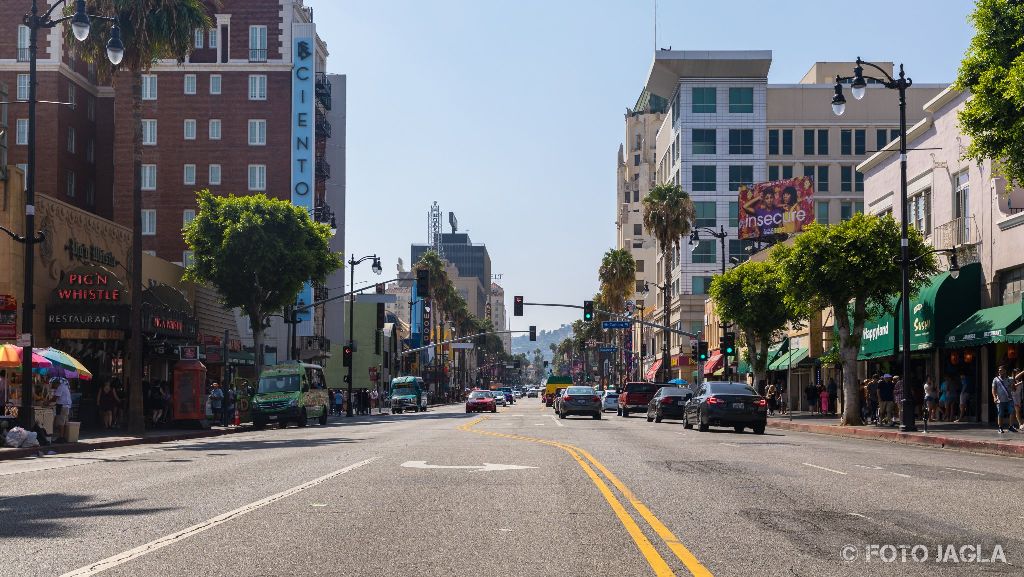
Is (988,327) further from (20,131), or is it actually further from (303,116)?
(20,131)

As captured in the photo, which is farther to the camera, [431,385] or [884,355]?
[431,385]

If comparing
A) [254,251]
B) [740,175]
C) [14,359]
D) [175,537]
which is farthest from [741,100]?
[175,537]

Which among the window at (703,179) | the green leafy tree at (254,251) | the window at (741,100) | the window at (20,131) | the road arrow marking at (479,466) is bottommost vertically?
the road arrow marking at (479,466)

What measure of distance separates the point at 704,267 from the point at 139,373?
7244 centimetres

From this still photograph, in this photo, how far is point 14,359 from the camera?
2909cm

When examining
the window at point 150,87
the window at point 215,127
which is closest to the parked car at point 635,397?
the window at point 215,127

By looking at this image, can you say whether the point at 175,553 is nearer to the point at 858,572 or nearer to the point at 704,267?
the point at 858,572

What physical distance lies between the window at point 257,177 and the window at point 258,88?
508 centimetres

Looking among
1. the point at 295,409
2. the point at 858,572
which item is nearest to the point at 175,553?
the point at 858,572

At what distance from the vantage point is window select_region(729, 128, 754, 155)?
3848 inches

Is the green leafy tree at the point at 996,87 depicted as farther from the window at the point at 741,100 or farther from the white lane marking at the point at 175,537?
the window at the point at 741,100

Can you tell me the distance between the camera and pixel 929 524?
11086 millimetres

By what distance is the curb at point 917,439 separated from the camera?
79.8 ft

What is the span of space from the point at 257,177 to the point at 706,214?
39946 mm
